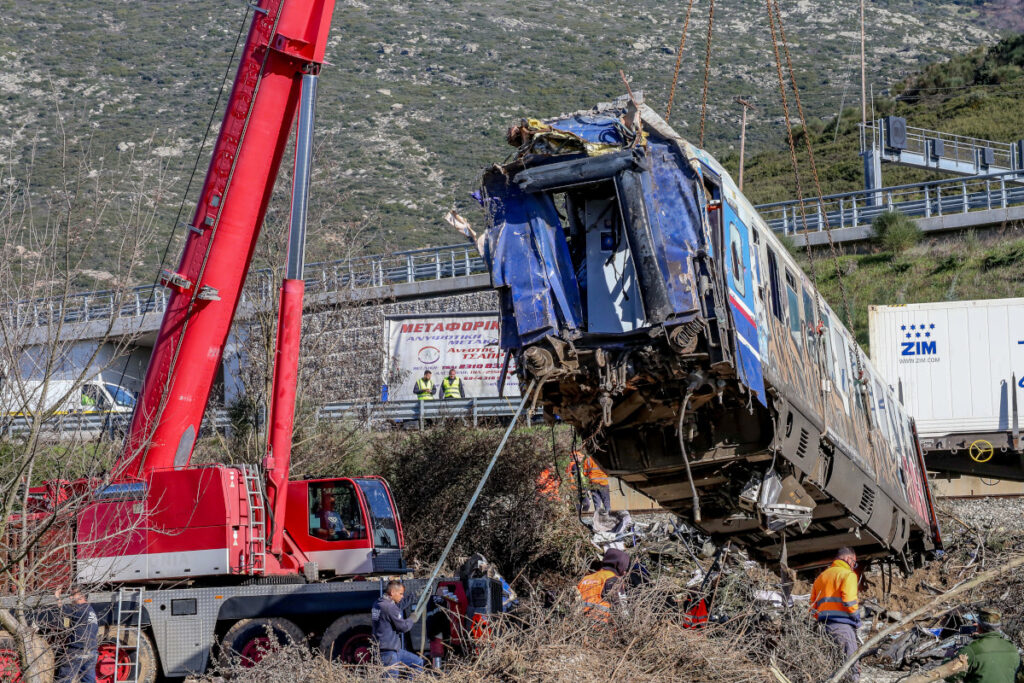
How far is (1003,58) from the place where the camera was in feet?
209

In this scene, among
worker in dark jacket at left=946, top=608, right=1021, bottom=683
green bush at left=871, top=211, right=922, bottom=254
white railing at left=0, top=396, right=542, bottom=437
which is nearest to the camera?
worker in dark jacket at left=946, top=608, right=1021, bottom=683

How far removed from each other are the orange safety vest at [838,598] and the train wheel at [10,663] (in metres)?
7.25

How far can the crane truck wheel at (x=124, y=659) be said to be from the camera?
11180 mm

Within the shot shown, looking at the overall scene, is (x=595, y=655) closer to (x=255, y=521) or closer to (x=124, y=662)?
(x=255, y=521)

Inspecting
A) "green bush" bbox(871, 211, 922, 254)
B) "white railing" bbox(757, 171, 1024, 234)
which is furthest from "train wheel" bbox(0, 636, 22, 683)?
"green bush" bbox(871, 211, 922, 254)

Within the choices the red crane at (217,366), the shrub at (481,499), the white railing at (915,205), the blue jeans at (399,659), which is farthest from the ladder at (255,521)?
the white railing at (915,205)

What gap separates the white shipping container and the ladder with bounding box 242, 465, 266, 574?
40.3ft

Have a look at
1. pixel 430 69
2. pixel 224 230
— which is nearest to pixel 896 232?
pixel 224 230

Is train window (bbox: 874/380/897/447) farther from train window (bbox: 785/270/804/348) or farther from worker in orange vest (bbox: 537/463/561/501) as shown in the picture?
worker in orange vest (bbox: 537/463/561/501)

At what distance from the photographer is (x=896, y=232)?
31.2m

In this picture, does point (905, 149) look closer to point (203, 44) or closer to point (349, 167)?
point (349, 167)

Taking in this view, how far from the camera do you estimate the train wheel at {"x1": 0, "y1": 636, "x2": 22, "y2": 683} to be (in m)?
9.60

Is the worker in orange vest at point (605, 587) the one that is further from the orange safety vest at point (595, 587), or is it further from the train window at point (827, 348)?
the train window at point (827, 348)

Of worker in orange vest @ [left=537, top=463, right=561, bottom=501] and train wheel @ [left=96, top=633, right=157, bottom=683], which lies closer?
train wheel @ [left=96, top=633, right=157, bottom=683]
